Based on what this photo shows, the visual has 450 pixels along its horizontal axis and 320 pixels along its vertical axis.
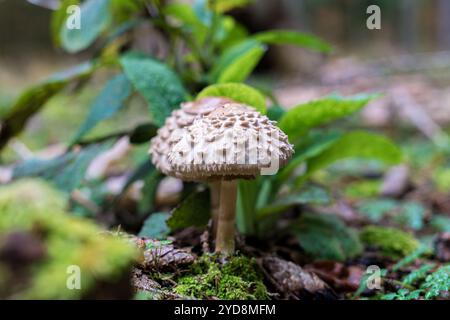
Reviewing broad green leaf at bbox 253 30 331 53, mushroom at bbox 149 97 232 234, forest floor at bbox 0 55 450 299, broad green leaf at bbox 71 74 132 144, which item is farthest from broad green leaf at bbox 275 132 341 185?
broad green leaf at bbox 71 74 132 144

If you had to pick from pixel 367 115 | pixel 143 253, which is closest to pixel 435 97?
pixel 367 115

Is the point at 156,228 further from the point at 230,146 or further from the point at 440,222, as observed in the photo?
the point at 440,222

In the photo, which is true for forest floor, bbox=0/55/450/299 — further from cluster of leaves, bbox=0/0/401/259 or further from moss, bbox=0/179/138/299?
moss, bbox=0/179/138/299

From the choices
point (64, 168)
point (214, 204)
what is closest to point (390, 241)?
point (214, 204)

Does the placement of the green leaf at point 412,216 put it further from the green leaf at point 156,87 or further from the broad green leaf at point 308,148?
the green leaf at point 156,87
